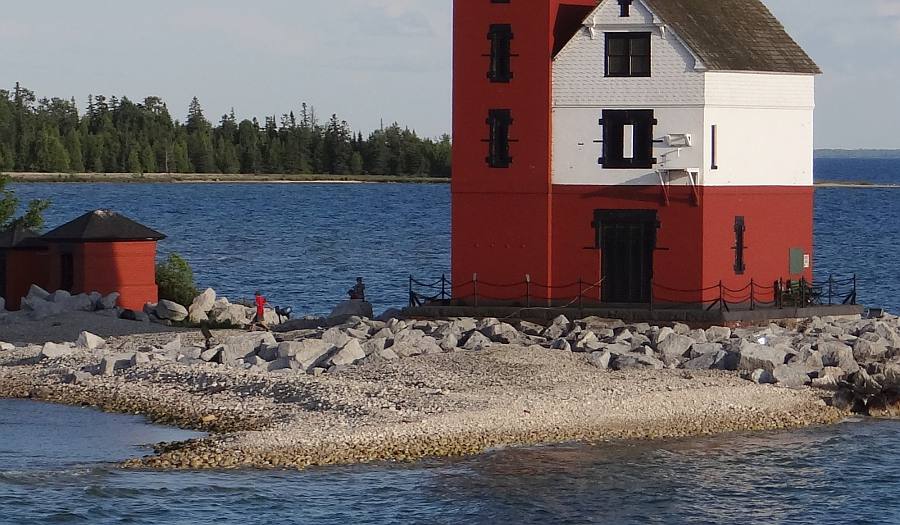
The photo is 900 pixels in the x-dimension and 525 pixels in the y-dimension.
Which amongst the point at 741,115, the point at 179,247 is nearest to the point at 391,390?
the point at 741,115

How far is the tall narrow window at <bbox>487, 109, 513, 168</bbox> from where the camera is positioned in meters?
39.4

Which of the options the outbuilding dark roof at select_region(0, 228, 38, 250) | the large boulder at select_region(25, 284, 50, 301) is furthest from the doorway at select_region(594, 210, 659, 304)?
the outbuilding dark roof at select_region(0, 228, 38, 250)

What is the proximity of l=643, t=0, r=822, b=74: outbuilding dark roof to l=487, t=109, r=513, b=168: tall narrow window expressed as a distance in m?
4.46

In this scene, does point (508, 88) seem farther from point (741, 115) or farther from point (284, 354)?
point (284, 354)

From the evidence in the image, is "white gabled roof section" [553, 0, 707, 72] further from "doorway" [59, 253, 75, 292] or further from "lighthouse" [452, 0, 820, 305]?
"doorway" [59, 253, 75, 292]

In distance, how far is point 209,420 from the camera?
30.5m

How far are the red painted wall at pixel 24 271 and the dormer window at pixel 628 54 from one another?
718 inches

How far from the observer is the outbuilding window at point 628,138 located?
1534 inches

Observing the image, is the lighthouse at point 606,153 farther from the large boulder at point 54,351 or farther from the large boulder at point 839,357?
the large boulder at point 54,351

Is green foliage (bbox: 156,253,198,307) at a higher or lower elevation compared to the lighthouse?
lower

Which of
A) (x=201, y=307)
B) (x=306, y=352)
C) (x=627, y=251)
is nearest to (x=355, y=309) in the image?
(x=201, y=307)

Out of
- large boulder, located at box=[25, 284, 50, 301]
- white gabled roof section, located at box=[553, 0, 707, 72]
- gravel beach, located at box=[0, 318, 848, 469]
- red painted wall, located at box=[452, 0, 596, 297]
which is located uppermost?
white gabled roof section, located at box=[553, 0, 707, 72]

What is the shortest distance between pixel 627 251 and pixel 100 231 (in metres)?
15.5

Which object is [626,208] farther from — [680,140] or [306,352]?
[306,352]
